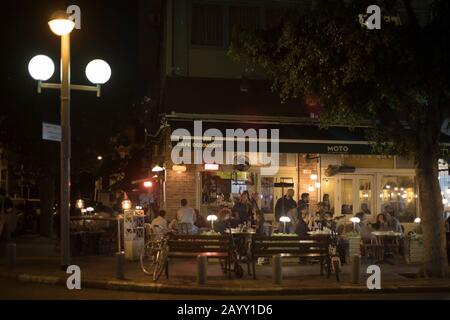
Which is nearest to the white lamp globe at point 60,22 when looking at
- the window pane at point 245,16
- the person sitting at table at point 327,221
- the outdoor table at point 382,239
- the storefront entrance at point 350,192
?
the window pane at point 245,16

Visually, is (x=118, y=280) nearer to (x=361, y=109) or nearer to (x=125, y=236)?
(x=125, y=236)

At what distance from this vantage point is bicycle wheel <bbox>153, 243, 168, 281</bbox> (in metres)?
12.5

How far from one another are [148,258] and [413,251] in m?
6.93

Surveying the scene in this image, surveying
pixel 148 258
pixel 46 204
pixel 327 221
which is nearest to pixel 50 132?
pixel 148 258

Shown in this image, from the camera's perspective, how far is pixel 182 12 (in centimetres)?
1970

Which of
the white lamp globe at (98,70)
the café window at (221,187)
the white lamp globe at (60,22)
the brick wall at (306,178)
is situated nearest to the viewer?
the white lamp globe at (60,22)

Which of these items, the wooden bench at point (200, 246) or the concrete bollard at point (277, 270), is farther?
the wooden bench at point (200, 246)

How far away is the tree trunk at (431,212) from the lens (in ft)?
42.7

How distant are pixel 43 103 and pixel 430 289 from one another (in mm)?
14991

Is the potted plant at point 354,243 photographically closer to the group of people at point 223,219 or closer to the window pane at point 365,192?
the group of people at point 223,219

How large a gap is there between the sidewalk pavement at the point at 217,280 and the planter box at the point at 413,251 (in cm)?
48

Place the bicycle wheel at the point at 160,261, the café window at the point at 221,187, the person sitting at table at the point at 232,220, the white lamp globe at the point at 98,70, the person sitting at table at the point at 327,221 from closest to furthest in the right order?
the bicycle wheel at the point at 160,261 → the white lamp globe at the point at 98,70 → the person sitting at table at the point at 232,220 → the person sitting at table at the point at 327,221 → the café window at the point at 221,187

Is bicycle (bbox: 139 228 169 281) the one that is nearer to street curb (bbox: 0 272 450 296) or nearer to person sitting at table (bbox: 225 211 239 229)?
→ street curb (bbox: 0 272 450 296)

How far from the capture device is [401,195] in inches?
828
